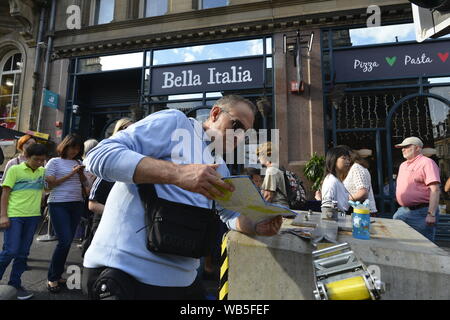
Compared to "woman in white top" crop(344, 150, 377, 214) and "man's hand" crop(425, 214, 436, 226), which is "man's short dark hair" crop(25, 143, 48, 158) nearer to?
"woman in white top" crop(344, 150, 377, 214)

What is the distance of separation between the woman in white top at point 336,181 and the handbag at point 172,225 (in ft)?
6.91

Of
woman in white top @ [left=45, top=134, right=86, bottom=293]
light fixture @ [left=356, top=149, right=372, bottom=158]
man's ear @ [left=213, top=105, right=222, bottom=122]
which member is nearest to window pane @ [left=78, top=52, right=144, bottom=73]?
woman in white top @ [left=45, top=134, right=86, bottom=293]

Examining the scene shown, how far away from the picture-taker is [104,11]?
9664mm

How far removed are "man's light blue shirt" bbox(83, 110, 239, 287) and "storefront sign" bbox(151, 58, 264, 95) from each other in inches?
260

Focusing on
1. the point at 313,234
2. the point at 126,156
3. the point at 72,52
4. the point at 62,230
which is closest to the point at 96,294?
the point at 126,156

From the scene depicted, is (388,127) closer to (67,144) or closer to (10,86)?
(67,144)

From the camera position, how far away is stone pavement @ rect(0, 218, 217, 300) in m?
3.23

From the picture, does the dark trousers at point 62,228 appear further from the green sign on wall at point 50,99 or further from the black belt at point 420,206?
the green sign on wall at point 50,99

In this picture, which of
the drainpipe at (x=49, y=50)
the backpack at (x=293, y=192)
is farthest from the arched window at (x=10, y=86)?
the backpack at (x=293, y=192)

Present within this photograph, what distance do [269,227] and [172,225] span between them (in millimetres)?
708

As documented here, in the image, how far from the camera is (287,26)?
24.8 feet

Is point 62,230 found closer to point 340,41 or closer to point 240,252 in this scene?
point 240,252

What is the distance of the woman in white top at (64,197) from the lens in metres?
3.30

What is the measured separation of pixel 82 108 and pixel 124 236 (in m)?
9.29
